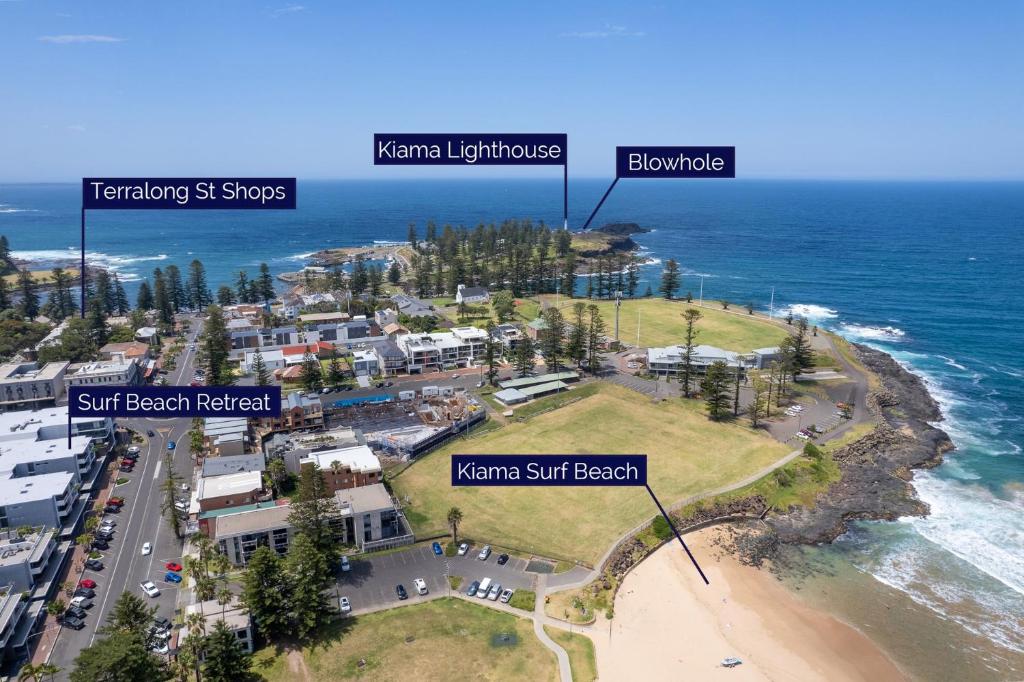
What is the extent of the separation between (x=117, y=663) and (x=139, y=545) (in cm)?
1687

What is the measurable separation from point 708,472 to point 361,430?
32.4 metres

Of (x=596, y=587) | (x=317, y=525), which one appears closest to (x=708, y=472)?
(x=596, y=587)

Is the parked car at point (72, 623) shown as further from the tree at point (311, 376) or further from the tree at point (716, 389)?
the tree at point (716, 389)

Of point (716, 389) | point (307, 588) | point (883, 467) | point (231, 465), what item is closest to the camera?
point (307, 588)

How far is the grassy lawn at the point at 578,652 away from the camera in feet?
105

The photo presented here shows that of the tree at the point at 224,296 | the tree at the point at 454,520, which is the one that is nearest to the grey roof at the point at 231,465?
the tree at the point at 454,520

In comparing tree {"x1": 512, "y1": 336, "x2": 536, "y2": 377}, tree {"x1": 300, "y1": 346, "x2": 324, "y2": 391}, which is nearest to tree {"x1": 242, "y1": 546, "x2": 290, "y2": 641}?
tree {"x1": 300, "y1": 346, "x2": 324, "y2": 391}

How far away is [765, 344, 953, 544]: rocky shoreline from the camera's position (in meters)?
47.2

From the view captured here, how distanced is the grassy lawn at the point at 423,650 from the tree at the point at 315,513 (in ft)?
18.2

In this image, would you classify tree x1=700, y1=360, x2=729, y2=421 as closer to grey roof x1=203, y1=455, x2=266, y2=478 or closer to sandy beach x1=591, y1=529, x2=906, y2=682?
sandy beach x1=591, y1=529, x2=906, y2=682

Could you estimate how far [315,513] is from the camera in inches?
1558

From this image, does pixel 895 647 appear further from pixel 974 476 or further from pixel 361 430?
pixel 361 430

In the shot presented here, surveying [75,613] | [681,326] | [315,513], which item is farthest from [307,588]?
[681,326]

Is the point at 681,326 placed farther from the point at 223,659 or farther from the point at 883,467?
the point at 223,659
